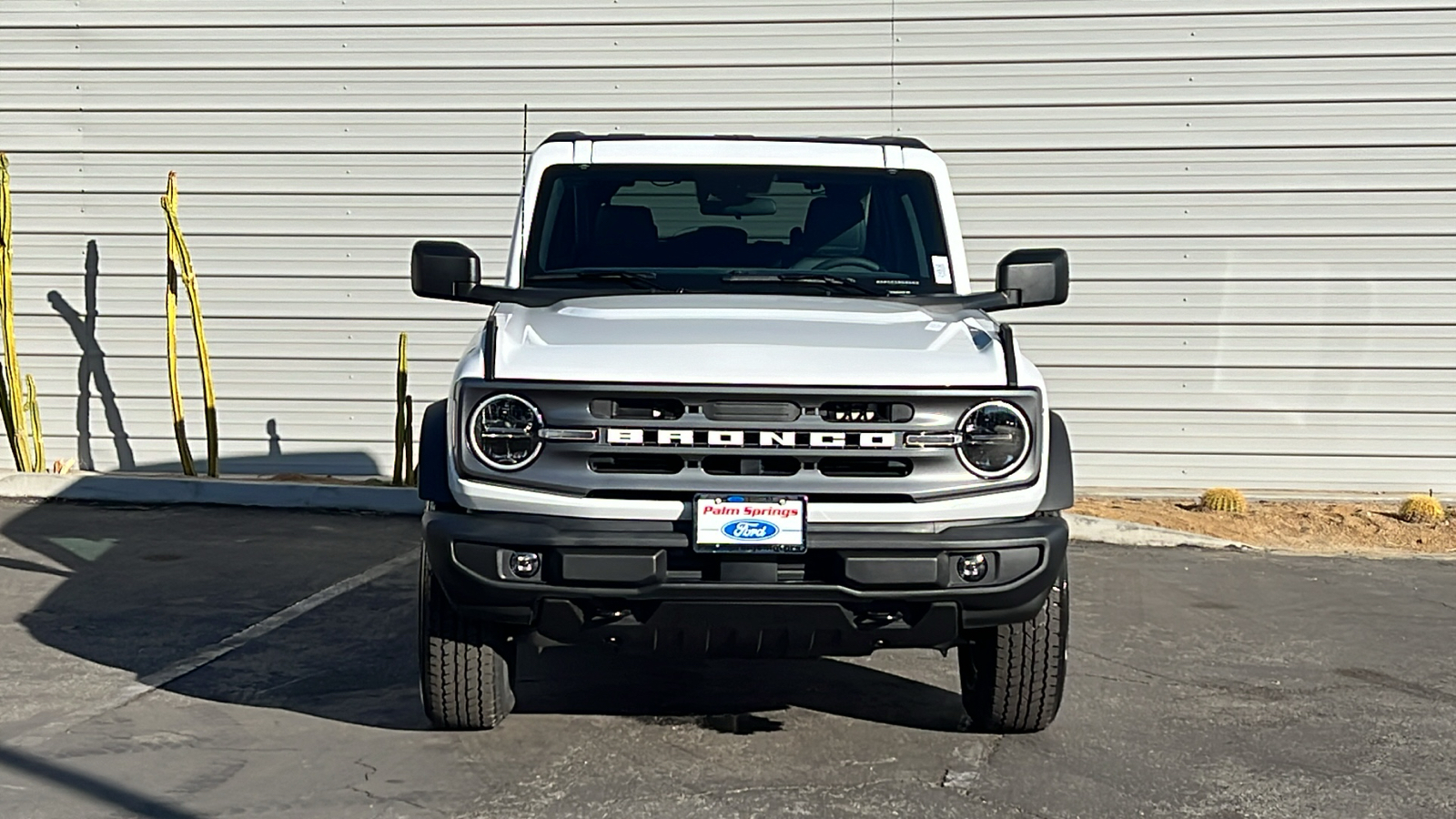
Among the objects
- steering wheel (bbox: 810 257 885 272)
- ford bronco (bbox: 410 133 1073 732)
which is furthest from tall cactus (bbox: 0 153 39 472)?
ford bronco (bbox: 410 133 1073 732)

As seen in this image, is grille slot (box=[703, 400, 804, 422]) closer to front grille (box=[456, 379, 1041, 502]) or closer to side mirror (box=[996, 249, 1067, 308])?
front grille (box=[456, 379, 1041, 502])

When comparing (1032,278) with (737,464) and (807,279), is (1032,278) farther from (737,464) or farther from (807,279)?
(737,464)

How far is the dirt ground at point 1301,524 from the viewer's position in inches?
379

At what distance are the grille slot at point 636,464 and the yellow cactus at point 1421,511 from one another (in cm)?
701

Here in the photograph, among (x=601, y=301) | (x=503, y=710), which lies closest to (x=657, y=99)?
(x=601, y=301)

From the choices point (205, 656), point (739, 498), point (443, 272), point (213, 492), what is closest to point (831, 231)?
point (443, 272)

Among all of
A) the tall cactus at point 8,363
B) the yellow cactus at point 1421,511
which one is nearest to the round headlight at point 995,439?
the yellow cactus at point 1421,511

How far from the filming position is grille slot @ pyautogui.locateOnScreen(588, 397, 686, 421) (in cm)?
455

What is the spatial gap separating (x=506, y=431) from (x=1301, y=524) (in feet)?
22.3

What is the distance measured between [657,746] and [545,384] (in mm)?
1206

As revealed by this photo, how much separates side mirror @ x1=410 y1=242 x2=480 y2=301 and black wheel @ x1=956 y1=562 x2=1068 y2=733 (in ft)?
6.52

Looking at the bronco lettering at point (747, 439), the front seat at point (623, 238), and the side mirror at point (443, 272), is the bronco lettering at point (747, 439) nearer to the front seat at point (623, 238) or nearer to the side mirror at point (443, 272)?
the side mirror at point (443, 272)

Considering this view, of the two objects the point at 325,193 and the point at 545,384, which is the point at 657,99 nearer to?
the point at 325,193

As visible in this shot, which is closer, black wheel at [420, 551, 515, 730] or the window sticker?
black wheel at [420, 551, 515, 730]
